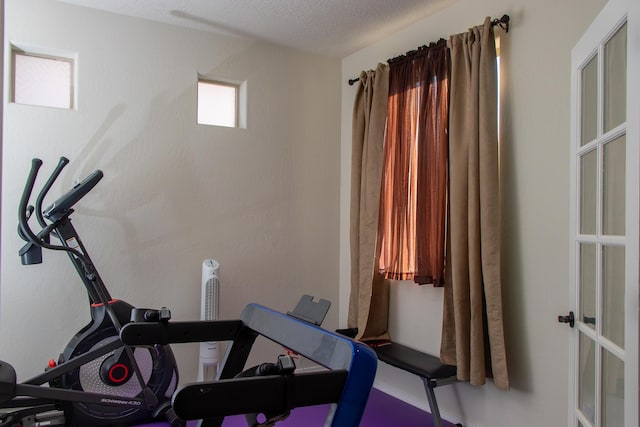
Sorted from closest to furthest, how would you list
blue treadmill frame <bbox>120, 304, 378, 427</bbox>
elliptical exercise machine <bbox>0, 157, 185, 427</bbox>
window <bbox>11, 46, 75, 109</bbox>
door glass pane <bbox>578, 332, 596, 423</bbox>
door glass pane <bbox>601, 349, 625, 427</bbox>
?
blue treadmill frame <bbox>120, 304, 378, 427</bbox> → door glass pane <bbox>601, 349, 625, 427</bbox> → door glass pane <bbox>578, 332, 596, 423</bbox> → elliptical exercise machine <bbox>0, 157, 185, 427</bbox> → window <bbox>11, 46, 75, 109</bbox>

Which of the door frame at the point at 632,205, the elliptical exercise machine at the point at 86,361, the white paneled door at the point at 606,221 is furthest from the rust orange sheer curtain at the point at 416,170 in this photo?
the elliptical exercise machine at the point at 86,361

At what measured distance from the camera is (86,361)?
8.98 feet

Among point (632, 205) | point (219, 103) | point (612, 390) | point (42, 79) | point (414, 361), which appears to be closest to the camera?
point (632, 205)

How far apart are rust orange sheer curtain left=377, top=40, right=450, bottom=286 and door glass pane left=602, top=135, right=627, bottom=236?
1.29 metres

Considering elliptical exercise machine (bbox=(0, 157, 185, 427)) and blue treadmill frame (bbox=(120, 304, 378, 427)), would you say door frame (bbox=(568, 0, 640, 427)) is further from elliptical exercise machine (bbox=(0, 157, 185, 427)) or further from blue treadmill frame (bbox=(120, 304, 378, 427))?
elliptical exercise machine (bbox=(0, 157, 185, 427))

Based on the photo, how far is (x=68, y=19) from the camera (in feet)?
10.2

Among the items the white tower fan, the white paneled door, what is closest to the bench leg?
the white paneled door

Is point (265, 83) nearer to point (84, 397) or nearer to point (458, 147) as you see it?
point (458, 147)

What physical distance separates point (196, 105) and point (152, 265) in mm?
1197

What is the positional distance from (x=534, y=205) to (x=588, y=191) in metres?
0.69

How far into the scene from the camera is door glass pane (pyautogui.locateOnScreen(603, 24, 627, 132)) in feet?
4.93

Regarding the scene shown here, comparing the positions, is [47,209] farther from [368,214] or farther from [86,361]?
[368,214]

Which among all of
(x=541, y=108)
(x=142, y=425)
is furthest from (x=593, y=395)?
(x=142, y=425)

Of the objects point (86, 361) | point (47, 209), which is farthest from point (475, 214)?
point (47, 209)
